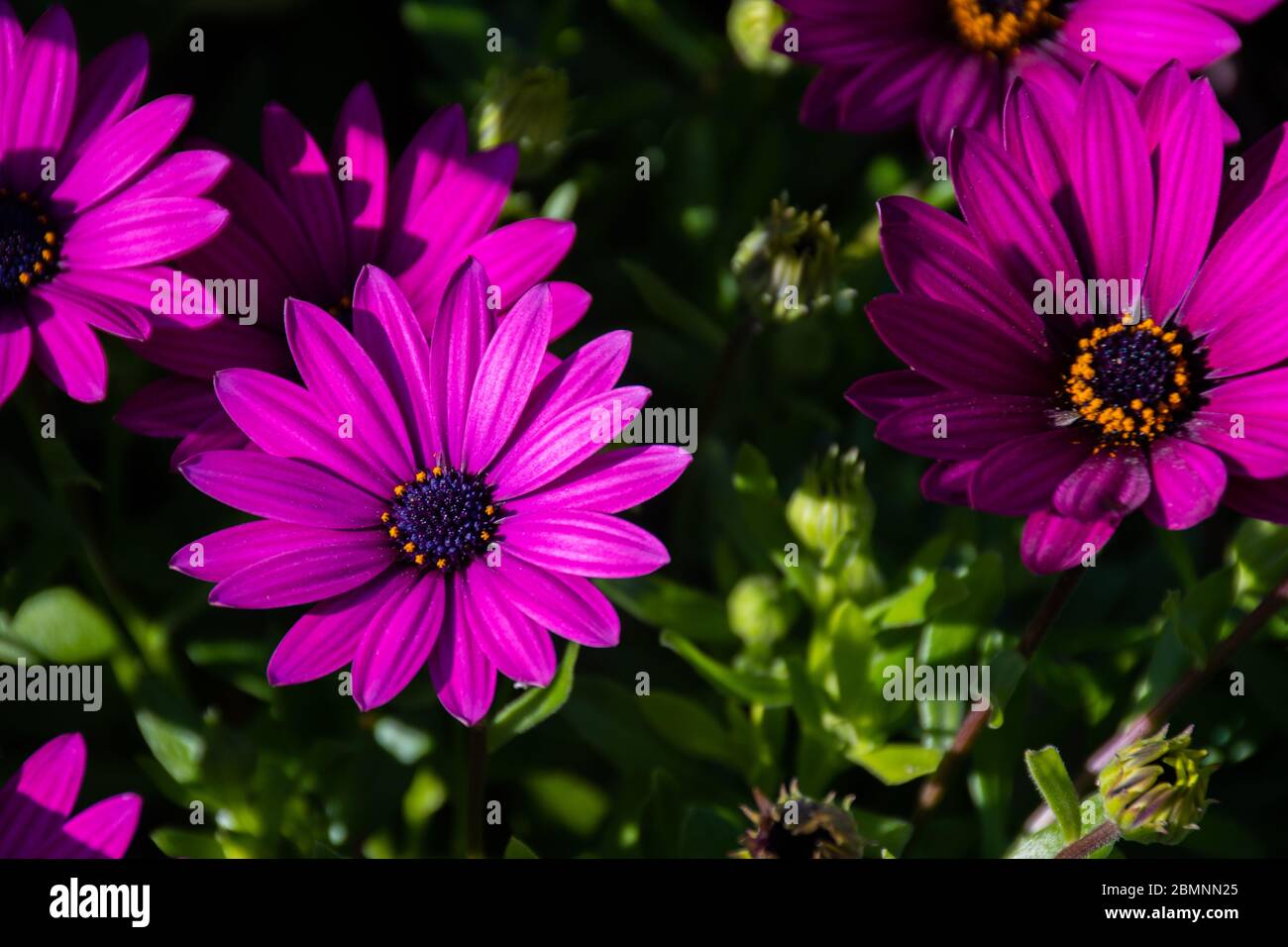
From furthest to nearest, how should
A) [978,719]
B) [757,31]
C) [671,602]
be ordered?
1. [757,31]
2. [671,602]
3. [978,719]

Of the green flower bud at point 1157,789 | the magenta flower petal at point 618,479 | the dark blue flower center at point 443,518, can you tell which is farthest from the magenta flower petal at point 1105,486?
the dark blue flower center at point 443,518

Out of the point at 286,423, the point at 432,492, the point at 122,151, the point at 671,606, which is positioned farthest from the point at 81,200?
the point at 671,606

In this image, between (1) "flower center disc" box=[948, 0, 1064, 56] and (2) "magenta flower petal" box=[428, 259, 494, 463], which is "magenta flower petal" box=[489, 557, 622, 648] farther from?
(1) "flower center disc" box=[948, 0, 1064, 56]

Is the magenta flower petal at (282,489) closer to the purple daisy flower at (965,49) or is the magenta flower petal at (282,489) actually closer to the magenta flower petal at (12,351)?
the magenta flower petal at (12,351)

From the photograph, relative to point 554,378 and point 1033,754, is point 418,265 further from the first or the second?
point 1033,754

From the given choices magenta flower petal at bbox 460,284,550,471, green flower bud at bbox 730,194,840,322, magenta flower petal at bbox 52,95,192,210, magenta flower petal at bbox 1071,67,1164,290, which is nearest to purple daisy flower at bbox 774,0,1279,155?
green flower bud at bbox 730,194,840,322

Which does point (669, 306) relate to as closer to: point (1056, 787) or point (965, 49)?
point (965, 49)
